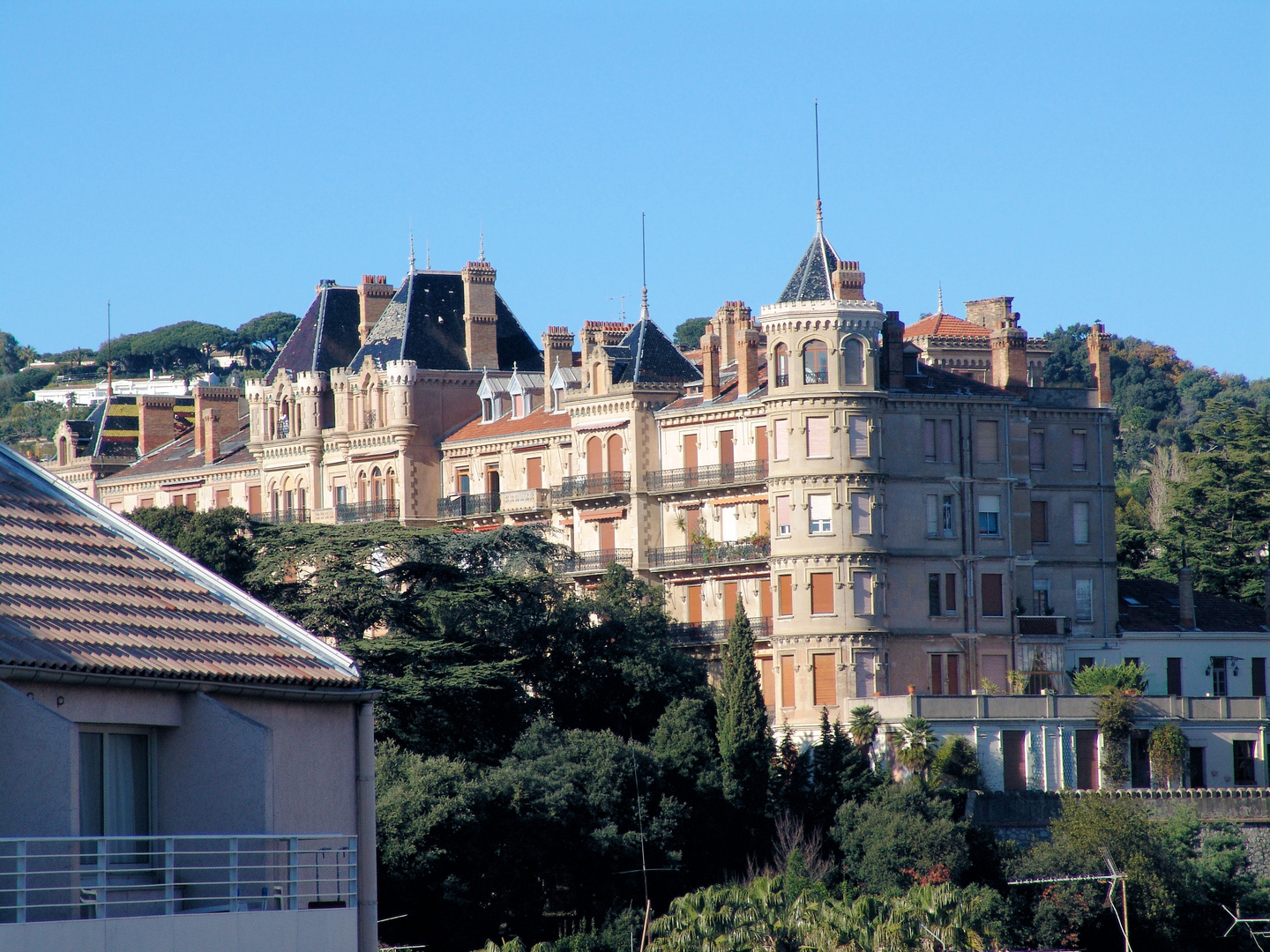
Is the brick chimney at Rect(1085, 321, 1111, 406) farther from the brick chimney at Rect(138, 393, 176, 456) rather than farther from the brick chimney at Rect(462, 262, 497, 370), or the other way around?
the brick chimney at Rect(138, 393, 176, 456)

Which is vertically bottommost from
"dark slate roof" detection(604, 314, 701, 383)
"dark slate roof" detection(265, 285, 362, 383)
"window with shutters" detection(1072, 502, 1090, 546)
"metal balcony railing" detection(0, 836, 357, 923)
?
"metal balcony railing" detection(0, 836, 357, 923)

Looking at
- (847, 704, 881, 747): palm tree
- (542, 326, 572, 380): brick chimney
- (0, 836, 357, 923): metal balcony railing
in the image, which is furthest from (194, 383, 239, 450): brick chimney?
(0, 836, 357, 923): metal balcony railing

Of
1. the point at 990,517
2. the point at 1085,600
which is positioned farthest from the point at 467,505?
the point at 1085,600

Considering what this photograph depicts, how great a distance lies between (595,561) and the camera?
90.3 metres

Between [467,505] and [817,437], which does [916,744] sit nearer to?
[817,437]

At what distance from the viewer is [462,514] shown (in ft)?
318

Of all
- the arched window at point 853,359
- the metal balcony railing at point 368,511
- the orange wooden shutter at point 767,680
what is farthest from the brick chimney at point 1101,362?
the metal balcony railing at point 368,511

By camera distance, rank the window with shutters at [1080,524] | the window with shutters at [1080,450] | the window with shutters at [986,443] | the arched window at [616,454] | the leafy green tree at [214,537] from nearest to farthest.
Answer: the leafy green tree at [214,537] < the window with shutters at [986,443] < the window with shutters at [1080,524] < the window with shutters at [1080,450] < the arched window at [616,454]

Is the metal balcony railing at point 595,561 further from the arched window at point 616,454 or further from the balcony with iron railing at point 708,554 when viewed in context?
the arched window at point 616,454

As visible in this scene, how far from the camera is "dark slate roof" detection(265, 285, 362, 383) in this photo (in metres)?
104

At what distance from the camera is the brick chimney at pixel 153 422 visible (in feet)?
383

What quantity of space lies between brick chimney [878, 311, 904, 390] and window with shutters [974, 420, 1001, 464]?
12.2ft

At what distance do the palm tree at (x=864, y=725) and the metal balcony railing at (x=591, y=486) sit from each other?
15.6 m

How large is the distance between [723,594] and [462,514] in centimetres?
1568
